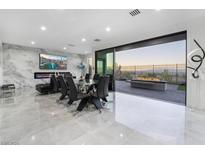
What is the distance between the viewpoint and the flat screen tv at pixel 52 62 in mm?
7562

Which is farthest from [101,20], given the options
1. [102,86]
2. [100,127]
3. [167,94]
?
[167,94]

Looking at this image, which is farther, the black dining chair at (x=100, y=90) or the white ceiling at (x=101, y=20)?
the black dining chair at (x=100, y=90)

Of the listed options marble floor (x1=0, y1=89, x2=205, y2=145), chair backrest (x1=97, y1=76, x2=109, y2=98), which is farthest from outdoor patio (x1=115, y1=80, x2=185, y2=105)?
chair backrest (x1=97, y1=76, x2=109, y2=98)

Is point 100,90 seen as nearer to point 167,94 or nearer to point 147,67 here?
point 167,94

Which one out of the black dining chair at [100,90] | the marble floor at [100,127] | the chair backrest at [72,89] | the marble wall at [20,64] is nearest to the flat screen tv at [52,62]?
the marble wall at [20,64]

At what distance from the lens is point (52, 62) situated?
799 cm

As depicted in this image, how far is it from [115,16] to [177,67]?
6.33 m

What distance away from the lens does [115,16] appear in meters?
3.03

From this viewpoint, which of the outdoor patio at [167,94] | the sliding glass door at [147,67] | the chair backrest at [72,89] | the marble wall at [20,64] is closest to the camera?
the chair backrest at [72,89]

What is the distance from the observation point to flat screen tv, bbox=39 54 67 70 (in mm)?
7562

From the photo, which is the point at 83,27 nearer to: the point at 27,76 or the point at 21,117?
the point at 21,117

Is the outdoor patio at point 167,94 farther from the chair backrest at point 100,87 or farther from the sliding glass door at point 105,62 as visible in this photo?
the chair backrest at point 100,87

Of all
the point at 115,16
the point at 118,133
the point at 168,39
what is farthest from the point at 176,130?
the point at 168,39

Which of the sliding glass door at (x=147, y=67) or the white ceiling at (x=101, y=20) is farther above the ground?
the white ceiling at (x=101, y=20)
